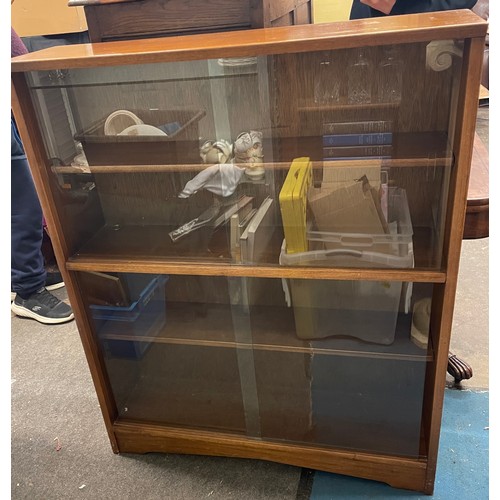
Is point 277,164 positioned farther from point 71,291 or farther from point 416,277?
point 71,291

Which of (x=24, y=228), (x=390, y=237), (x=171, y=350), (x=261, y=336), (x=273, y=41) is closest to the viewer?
(x=273, y=41)

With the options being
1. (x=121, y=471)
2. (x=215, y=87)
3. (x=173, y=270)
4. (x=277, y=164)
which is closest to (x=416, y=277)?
(x=277, y=164)

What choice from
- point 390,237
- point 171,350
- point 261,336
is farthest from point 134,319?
point 390,237

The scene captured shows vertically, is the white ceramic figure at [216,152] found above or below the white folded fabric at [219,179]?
above

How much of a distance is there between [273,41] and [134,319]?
86 cm

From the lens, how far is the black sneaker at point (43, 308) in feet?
7.02

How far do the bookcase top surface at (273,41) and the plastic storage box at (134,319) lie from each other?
579 millimetres

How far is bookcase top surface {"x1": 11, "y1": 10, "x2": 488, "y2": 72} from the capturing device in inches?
35.3

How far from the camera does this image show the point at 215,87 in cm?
127

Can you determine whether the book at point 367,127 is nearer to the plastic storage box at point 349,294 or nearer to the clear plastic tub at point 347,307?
the plastic storage box at point 349,294

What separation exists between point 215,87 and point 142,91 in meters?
0.19

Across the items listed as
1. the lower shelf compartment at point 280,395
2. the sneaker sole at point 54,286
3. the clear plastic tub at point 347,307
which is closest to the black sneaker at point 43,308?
the sneaker sole at point 54,286

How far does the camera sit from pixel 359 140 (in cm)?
124

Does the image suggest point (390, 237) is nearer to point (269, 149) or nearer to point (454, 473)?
point (269, 149)
